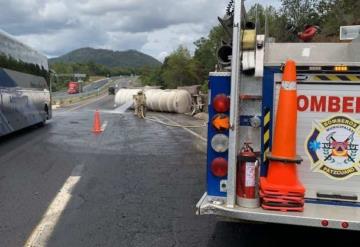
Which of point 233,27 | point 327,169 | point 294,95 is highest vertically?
point 233,27

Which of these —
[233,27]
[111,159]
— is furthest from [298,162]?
[111,159]

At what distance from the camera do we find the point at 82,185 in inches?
349

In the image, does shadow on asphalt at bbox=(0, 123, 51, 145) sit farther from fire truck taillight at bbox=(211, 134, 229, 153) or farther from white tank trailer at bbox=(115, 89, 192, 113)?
white tank trailer at bbox=(115, 89, 192, 113)

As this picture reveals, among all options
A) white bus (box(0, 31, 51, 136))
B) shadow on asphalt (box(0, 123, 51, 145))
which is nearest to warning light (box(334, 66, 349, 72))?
white bus (box(0, 31, 51, 136))

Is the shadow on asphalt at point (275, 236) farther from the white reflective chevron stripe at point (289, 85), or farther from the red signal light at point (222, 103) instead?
the white reflective chevron stripe at point (289, 85)

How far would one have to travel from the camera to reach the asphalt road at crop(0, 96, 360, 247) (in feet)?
19.4

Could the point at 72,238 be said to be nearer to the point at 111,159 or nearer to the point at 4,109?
the point at 111,159

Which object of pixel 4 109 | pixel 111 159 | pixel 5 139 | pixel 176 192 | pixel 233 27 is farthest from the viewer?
pixel 5 139

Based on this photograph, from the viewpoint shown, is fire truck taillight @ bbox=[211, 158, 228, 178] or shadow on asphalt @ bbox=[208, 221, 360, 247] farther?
shadow on asphalt @ bbox=[208, 221, 360, 247]

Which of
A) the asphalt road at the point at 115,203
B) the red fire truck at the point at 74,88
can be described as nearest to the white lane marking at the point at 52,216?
the asphalt road at the point at 115,203

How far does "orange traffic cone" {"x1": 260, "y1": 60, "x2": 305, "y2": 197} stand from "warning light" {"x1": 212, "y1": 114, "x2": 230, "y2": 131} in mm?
427

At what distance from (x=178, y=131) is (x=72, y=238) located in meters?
14.6

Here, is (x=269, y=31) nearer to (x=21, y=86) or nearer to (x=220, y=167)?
(x=220, y=167)

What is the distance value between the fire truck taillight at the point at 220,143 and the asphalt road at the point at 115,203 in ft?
4.43
